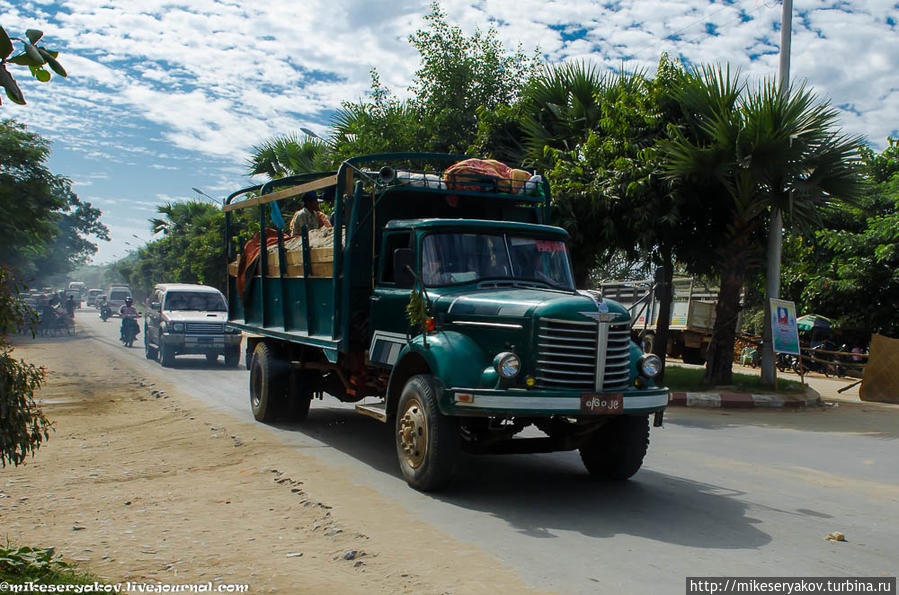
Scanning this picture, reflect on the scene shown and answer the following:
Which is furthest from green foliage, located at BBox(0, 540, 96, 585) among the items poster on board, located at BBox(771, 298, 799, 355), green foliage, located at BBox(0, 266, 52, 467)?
poster on board, located at BBox(771, 298, 799, 355)

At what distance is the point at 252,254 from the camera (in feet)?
38.8

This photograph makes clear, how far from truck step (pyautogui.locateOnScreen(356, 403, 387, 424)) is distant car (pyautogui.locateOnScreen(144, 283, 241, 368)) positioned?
12559 mm

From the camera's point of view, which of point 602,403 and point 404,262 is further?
point 404,262

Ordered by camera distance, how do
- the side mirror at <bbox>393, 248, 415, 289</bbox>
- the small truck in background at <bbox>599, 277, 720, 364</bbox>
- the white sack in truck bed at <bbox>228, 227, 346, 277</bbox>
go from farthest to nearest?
the small truck in background at <bbox>599, 277, 720, 364</bbox>, the white sack in truck bed at <bbox>228, 227, 346, 277</bbox>, the side mirror at <bbox>393, 248, 415, 289</bbox>

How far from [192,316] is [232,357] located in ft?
5.17

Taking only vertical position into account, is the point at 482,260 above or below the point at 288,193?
below

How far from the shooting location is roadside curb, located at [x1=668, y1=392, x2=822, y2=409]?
1425 centimetres

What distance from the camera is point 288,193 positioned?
32.3 ft

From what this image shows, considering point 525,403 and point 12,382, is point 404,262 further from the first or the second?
point 12,382

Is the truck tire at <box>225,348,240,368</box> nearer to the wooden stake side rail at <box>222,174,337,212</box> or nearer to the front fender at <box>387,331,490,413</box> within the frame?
the wooden stake side rail at <box>222,174,337,212</box>

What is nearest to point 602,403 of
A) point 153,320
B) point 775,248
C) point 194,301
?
point 775,248

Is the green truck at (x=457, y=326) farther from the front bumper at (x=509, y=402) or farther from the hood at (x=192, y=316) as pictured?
the hood at (x=192, y=316)

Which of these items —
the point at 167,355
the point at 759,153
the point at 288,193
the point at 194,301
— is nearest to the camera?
the point at 288,193

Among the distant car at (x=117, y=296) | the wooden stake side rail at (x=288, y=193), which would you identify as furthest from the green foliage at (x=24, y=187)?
the distant car at (x=117, y=296)
